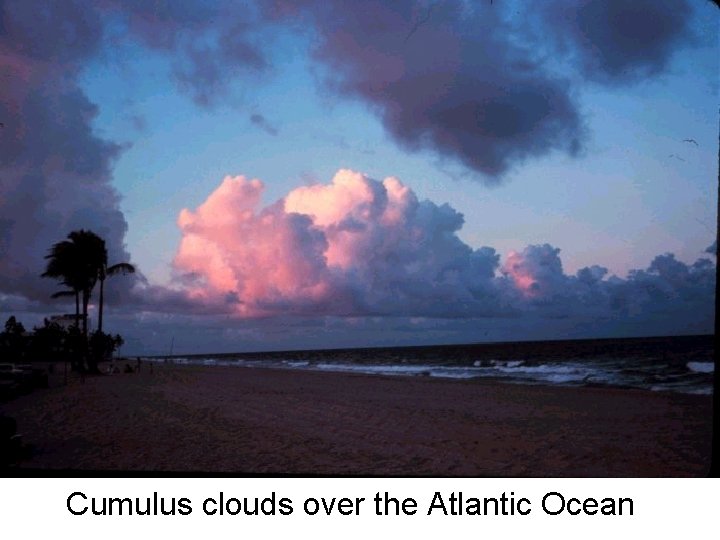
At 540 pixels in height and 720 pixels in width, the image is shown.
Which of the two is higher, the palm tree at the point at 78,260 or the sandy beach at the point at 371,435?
the palm tree at the point at 78,260

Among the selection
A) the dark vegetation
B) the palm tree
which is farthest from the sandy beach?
the palm tree

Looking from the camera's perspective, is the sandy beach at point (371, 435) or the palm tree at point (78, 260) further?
the palm tree at point (78, 260)

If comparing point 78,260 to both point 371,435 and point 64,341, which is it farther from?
point 371,435

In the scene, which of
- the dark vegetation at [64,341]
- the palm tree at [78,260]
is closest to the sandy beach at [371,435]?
the dark vegetation at [64,341]

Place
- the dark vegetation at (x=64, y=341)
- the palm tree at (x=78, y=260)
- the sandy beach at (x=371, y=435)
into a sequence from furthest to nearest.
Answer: the palm tree at (x=78, y=260) < the dark vegetation at (x=64, y=341) < the sandy beach at (x=371, y=435)

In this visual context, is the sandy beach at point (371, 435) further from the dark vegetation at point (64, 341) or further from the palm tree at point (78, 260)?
the palm tree at point (78, 260)

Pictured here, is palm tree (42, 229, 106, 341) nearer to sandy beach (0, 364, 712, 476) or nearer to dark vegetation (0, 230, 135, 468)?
dark vegetation (0, 230, 135, 468)

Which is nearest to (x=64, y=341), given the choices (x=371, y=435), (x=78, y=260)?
(x=78, y=260)

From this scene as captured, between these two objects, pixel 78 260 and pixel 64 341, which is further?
pixel 64 341

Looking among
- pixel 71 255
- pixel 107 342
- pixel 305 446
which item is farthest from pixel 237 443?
pixel 107 342
